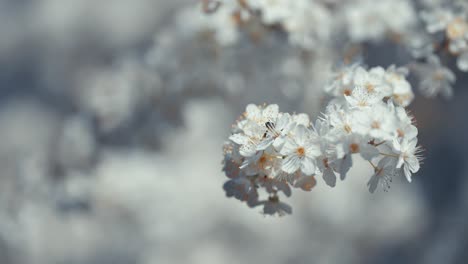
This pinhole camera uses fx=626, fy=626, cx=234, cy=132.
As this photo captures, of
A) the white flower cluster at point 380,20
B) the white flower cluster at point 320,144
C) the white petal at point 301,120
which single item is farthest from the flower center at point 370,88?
the white flower cluster at point 380,20

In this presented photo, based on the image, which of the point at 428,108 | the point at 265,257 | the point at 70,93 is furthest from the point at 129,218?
the point at 428,108

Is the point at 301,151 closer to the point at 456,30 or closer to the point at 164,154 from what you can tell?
the point at 456,30

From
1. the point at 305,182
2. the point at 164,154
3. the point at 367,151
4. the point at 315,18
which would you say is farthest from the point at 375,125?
the point at 164,154

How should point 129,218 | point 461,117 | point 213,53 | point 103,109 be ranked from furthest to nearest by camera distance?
point 461,117, point 129,218, point 103,109, point 213,53

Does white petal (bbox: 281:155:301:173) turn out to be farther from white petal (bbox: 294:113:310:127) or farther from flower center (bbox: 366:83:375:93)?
flower center (bbox: 366:83:375:93)

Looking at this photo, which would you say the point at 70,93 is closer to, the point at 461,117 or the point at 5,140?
the point at 5,140

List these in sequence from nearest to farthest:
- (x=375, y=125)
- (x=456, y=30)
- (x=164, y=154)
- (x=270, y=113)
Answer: (x=375, y=125) < (x=270, y=113) < (x=456, y=30) < (x=164, y=154)

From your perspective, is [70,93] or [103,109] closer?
[103,109]
